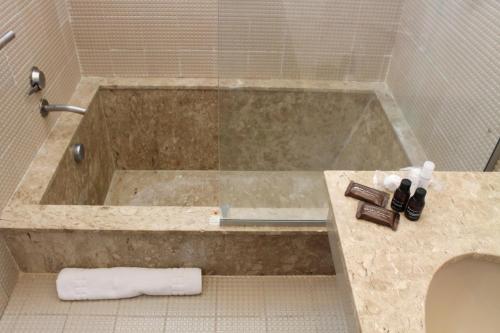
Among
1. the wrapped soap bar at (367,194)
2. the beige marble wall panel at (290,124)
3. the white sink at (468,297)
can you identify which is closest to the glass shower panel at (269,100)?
the beige marble wall panel at (290,124)

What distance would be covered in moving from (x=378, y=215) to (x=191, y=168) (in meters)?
1.47

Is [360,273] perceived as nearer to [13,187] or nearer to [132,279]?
[132,279]

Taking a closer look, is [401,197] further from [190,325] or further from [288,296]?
[190,325]

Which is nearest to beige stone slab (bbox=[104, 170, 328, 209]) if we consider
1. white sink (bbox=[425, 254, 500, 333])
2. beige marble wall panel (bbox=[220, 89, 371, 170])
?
beige marble wall panel (bbox=[220, 89, 371, 170])

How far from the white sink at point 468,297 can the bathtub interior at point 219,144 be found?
785 millimetres

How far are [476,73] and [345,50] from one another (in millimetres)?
711

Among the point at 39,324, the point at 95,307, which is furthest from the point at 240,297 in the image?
the point at 39,324

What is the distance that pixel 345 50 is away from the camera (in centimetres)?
197

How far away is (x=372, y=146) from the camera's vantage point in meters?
1.83

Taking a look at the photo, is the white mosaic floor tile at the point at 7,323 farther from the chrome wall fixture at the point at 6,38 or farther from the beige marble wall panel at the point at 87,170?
the chrome wall fixture at the point at 6,38

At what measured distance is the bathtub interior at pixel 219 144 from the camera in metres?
1.75

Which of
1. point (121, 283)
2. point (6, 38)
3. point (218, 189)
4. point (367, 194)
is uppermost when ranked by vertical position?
point (6, 38)

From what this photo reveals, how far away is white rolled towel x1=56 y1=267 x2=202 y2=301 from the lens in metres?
1.43

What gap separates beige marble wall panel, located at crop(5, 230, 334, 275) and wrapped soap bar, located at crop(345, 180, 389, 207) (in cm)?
52
